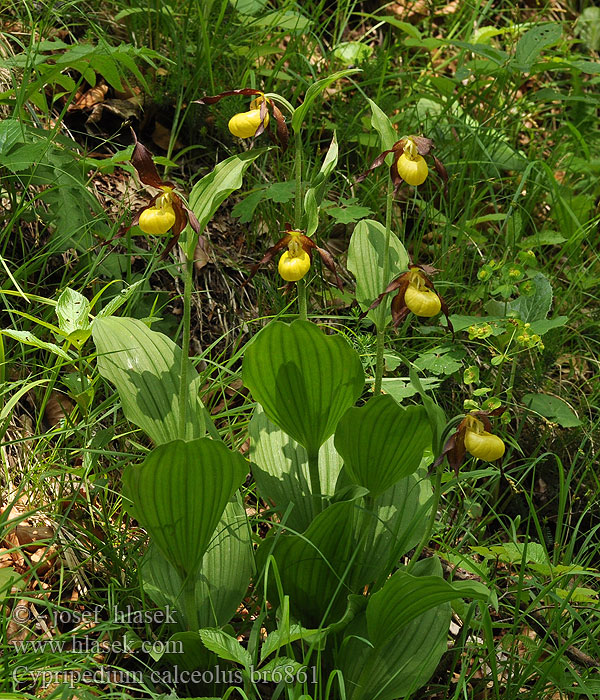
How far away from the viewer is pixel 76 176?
192 centimetres

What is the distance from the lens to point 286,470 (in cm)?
145

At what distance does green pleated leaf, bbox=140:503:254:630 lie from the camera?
1.33 metres

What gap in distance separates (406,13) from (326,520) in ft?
8.81

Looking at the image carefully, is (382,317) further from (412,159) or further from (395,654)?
(395,654)

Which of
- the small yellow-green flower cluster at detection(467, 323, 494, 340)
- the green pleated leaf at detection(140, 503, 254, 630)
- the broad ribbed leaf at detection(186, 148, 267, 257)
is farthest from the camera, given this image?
the small yellow-green flower cluster at detection(467, 323, 494, 340)

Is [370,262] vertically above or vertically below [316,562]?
above

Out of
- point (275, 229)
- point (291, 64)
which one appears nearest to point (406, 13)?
point (291, 64)

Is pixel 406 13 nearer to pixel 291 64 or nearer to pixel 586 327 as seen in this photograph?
pixel 291 64

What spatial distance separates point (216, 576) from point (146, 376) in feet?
1.36

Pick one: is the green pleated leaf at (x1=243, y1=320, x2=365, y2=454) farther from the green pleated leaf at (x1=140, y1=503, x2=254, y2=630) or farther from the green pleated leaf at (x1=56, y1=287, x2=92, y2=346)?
the green pleated leaf at (x1=56, y1=287, x2=92, y2=346)

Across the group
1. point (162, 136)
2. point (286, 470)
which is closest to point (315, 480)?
point (286, 470)

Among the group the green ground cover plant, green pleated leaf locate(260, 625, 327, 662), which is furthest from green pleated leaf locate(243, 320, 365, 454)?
green pleated leaf locate(260, 625, 327, 662)

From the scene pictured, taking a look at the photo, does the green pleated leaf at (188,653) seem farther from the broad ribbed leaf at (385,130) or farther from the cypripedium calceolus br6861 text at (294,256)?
the broad ribbed leaf at (385,130)

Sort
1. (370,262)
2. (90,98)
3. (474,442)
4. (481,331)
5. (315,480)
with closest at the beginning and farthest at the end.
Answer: (474,442)
(315,480)
(370,262)
(481,331)
(90,98)
